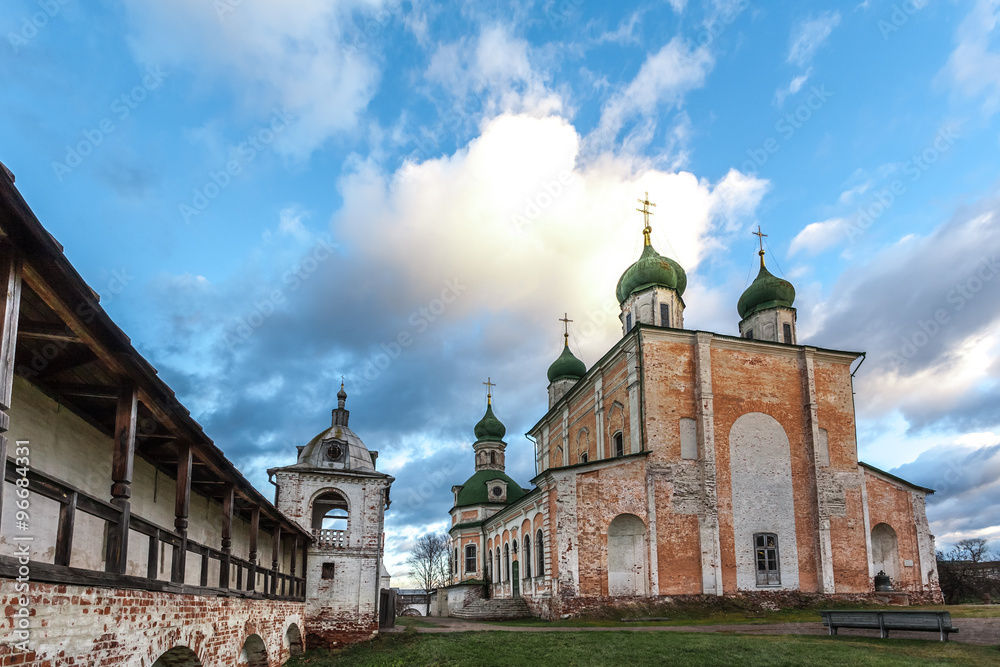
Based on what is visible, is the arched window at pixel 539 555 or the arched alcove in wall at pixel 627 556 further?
the arched window at pixel 539 555

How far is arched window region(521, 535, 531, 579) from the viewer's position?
99.3 feet

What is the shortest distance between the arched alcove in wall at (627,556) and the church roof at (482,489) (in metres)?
22.8

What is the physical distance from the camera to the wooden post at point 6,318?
4.70m

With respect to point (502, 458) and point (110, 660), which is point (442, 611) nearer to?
point (502, 458)

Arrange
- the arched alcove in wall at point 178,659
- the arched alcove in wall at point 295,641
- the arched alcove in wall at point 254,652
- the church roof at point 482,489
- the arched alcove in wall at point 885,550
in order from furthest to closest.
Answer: the church roof at point 482,489
the arched alcove in wall at point 885,550
the arched alcove in wall at point 295,641
the arched alcove in wall at point 254,652
the arched alcove in wall at point 178,659

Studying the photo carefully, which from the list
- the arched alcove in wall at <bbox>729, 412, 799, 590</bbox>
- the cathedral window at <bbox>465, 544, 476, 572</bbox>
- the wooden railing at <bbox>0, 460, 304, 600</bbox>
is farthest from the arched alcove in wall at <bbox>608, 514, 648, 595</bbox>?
the cathedral window at <bbox>465, 544, 476, 572</bbox>

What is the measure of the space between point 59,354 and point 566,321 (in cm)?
3942

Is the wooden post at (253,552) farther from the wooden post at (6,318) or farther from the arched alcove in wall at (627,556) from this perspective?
the arched alcove in wall at (627,556)

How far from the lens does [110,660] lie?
20.5 feet

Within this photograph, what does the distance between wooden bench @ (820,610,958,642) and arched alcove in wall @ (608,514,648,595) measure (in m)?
8.55

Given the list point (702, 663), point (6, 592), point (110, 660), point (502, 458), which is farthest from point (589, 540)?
point (502, 458)

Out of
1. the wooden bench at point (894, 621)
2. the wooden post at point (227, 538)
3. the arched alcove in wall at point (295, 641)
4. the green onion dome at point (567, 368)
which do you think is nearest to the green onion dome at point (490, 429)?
the green onion dome at point (567, 368)

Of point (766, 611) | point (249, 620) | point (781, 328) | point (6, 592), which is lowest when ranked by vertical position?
point (766, 611)

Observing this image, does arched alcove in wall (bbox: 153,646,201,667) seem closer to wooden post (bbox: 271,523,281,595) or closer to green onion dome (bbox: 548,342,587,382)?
wooden post (bbox: 271,523,281,595)
